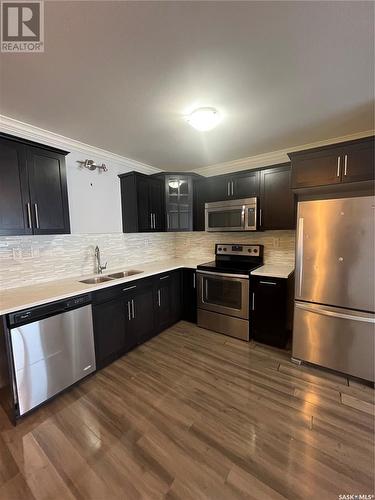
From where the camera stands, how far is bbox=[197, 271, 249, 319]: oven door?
108 inches

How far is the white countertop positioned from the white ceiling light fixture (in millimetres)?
1729

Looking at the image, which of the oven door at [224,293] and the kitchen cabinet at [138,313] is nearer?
the kitchen cabinet at [138,313]

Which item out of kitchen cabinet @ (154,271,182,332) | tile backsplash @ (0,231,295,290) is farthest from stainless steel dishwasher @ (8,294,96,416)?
kitchen cabinet @ (154,271,182,332)

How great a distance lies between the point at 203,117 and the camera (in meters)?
1.87

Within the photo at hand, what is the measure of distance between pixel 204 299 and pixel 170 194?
1.69m

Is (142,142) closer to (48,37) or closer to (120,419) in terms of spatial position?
(48,37)

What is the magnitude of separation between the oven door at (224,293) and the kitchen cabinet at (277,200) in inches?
32.2

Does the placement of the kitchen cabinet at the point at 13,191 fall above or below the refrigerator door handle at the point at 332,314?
above

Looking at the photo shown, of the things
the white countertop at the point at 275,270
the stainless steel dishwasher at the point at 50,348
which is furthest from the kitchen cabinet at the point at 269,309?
the stainless steel dishwasher at the point at 50,348

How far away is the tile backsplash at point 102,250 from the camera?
212cm

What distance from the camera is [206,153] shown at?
2.92 metres

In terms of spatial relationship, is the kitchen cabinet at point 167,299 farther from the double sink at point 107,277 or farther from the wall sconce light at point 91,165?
the wall sconce light at point 91,165

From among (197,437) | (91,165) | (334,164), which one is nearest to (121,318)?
(197,437)

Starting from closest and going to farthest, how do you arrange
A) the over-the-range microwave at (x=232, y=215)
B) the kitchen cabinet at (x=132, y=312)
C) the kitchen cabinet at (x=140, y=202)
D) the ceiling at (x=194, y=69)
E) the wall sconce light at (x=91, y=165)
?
the ceiling at (x=194, y=69), the kitchen cabinet at (x=132, y=312), the wall sconce light at (x=91, y=165), the over-the-range microwave at (x=232, y=215), the kitchen cabinet at (x=140, y=202)
